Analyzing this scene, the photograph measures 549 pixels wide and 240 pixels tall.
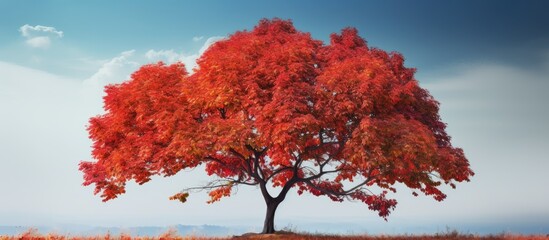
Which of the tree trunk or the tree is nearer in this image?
the tree

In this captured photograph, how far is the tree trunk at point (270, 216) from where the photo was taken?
95.6 feet

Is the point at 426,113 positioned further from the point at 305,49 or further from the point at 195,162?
the point at 195,162

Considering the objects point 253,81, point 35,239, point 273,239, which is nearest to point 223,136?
point 253,81

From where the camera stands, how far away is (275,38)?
27.0 metres

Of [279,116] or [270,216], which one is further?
[270,216]

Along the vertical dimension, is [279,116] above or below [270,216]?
above

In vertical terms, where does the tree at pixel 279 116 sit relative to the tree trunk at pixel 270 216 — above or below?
above

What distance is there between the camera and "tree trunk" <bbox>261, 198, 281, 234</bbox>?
1147 inches

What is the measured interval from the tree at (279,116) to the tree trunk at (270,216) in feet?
0.18

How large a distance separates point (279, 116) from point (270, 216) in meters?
8.20

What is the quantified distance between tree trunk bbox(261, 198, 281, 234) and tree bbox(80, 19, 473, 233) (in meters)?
0.05

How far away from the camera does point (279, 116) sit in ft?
75.5

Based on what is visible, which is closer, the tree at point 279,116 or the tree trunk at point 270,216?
the tree at point 279,116

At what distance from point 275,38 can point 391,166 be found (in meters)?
7.96
